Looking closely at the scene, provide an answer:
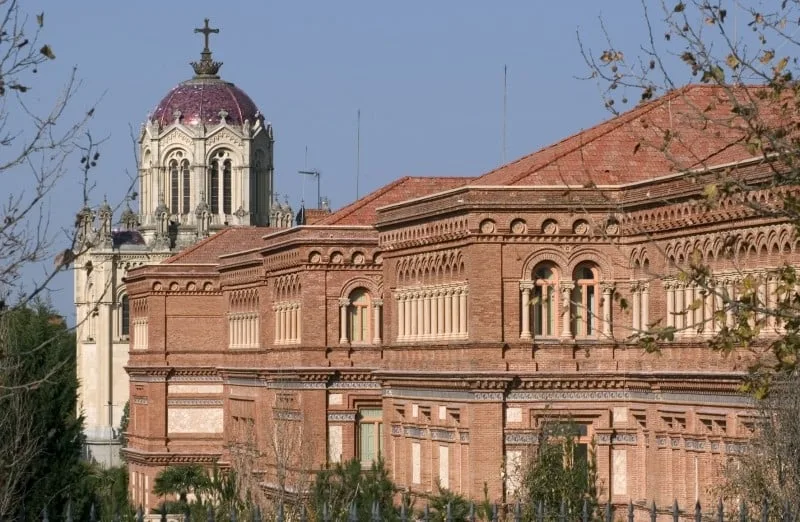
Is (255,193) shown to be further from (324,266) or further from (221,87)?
(324,266)

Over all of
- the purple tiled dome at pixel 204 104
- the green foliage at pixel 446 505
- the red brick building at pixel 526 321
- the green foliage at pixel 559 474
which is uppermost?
the purple tiled dome at pixel 204 104

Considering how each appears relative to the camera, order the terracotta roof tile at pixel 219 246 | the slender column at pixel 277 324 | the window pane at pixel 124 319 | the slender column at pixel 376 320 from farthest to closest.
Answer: the window pane at pixel 124 319
the terracotta roof tile at pixel 219 246
the slender column at pixel 277 324
the slender column at pixel 376 320

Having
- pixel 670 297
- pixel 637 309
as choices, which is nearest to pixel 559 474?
pixel 670 297

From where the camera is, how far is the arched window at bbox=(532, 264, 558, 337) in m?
53.1

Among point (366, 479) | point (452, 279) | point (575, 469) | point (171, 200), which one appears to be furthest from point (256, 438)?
point (171, 200)

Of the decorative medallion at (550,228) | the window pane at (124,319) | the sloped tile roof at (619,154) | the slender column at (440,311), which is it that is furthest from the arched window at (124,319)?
the decorative medallion at (550,228)

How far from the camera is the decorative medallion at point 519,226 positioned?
5294 centimetres

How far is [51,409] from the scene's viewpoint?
58531 millimetres

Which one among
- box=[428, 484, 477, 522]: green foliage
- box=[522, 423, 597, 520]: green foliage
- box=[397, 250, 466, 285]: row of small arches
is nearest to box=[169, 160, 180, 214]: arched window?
box=[397, 250, 466, 285]: row of small arches

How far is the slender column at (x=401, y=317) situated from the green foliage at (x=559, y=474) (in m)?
8.45

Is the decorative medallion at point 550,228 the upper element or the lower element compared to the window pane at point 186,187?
lower

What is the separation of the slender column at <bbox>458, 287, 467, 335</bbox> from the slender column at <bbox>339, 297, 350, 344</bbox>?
39.4ft

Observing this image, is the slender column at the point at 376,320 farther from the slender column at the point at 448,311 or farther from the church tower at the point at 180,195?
the church tower at the point at 180,195

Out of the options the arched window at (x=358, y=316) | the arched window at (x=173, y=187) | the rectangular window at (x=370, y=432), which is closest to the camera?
the rectangular window at (x=370, y=432)
